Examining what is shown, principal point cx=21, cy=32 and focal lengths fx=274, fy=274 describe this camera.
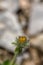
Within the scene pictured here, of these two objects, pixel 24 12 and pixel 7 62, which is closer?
pixel 7 62

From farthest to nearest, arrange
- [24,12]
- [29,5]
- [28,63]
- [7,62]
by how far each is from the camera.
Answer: [29,5] → [24,12] → [28,63] → [7,62]

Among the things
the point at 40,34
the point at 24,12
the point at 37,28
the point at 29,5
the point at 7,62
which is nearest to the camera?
the point at 7,62

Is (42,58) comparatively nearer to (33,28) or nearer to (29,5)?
(33,28)

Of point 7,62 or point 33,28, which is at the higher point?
point 7,62

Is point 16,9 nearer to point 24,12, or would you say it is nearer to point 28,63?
point 24,12

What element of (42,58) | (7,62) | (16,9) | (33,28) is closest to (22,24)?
(33,28)

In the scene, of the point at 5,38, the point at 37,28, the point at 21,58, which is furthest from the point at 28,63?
the point at 37,28
